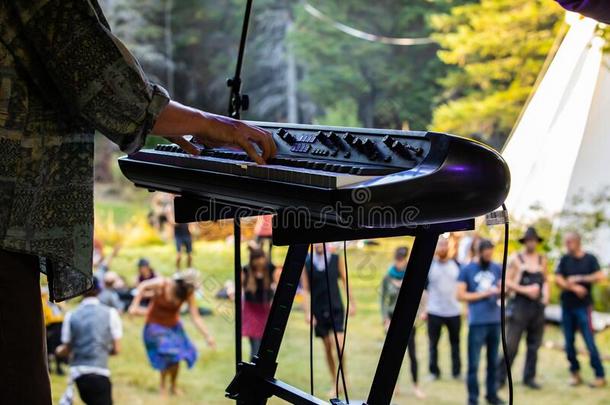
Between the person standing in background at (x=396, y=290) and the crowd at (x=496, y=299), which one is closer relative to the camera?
the crowd at (x=496, y=299)

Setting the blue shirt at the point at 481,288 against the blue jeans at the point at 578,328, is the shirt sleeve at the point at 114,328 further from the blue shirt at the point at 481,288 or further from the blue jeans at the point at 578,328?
the blue jeans at the point at 578,328

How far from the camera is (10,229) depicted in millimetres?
1331

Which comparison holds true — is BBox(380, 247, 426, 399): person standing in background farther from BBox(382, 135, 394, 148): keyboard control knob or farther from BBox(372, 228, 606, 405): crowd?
BBox(382, 135, 394, 148): keyboard control knob

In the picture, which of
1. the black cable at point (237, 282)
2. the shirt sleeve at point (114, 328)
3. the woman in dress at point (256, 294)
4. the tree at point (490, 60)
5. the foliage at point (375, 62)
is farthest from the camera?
the foliage at point (375, 62)

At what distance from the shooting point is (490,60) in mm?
9055

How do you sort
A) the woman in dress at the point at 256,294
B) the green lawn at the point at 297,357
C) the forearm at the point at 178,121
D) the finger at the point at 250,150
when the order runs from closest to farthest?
the forearm at the point at 178,121 → the finger at the point at 250,150 → the woman in dress at the point at 256,294 → the green lawn at the point at 297,357

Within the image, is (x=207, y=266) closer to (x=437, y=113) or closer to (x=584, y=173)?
(x=437, y=113)

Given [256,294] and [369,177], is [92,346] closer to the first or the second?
[256,294]

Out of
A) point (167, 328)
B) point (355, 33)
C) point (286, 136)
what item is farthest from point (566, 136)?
point (286, 136)

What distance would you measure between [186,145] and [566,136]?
6.49 m

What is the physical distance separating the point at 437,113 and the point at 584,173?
1966 mm

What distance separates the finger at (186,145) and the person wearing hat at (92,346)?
4235 millimetres

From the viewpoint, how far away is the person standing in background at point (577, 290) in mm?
7277

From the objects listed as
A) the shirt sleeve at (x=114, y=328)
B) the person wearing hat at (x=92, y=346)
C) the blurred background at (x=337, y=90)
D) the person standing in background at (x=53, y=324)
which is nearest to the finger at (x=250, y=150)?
the person wearing hat at (x=92, y=346)
